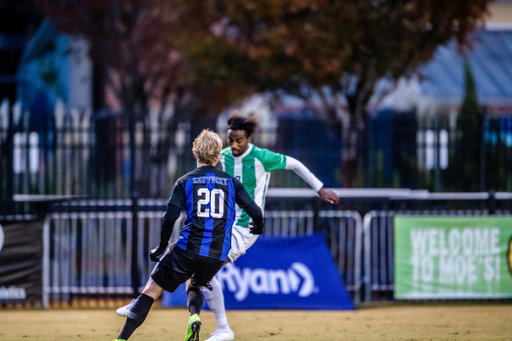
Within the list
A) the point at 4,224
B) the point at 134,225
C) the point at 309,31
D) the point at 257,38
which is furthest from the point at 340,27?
the point at 4,224

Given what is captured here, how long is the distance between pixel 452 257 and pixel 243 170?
4.12m

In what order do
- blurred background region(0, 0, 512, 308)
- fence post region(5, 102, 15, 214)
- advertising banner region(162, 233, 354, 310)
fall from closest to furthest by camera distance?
advertising banner region(162, 233, 354, 310), fence post region(5, 102, 15, 214), blurred background region(0, 0, 512, 308)

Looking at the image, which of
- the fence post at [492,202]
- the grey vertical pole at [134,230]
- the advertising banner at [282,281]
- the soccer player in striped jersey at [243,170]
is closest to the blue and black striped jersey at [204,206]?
the soccer player in striped jersey at [243,170]

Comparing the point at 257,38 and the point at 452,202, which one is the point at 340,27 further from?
the point at 452,202

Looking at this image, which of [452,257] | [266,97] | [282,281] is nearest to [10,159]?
[282,281]

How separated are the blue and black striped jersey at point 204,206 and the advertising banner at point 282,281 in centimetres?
357

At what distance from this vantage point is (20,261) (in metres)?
9.88

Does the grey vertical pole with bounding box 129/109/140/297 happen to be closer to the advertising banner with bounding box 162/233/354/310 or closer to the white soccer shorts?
the advertising banner with bounding box 162/233/354/310

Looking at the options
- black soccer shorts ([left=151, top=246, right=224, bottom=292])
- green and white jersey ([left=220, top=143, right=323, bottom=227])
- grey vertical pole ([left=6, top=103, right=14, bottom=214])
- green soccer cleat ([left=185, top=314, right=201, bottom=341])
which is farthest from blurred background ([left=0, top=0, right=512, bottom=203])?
green soccer cleat ([left=185, top=314, right=201, bottom=341])

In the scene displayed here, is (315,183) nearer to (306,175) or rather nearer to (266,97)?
(306,175)

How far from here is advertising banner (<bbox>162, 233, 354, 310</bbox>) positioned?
964 centimetres

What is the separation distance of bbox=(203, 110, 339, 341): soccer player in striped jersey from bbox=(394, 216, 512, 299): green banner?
10.8 ft

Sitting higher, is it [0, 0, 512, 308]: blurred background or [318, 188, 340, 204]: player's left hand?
[0, 0, 512, 308]: blurred background

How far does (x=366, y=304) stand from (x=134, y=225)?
352 cm
